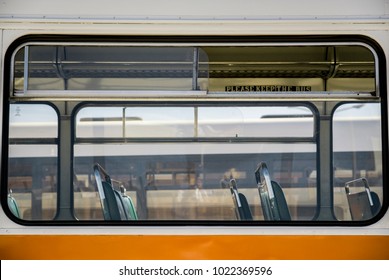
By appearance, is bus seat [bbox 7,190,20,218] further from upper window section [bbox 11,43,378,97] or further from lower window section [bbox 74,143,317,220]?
upper window section [bbox 11,43,378,97]

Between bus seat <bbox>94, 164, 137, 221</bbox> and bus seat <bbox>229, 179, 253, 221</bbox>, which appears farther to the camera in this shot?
bus seat <bbox>229, 179, 253, 221</bbox>

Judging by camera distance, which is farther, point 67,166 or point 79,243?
point 67,166

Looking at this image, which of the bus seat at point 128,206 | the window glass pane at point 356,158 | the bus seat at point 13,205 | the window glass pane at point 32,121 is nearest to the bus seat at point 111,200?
the bus seat at point 128,206

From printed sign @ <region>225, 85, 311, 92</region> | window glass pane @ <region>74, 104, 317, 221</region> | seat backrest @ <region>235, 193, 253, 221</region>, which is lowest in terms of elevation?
seat backrest @ <region>235, 193, 253, 221</region>

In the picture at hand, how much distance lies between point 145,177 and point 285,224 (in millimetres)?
913

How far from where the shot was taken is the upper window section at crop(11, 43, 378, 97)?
14.0 ft

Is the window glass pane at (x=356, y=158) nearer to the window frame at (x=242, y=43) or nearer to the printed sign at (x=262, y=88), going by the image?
the window frame at (x=242, y=43)

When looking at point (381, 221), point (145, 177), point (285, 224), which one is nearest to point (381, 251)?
point (381, 221)

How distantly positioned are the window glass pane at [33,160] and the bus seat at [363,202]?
1.71m

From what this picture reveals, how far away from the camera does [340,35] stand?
4.21 metres

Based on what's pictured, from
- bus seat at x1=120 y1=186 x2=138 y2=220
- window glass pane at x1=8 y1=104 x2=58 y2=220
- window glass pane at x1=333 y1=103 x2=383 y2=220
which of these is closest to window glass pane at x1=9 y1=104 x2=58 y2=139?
window glass pane at x1=8 y1=104 x2=58 y2=220

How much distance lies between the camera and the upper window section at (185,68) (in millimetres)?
4262
